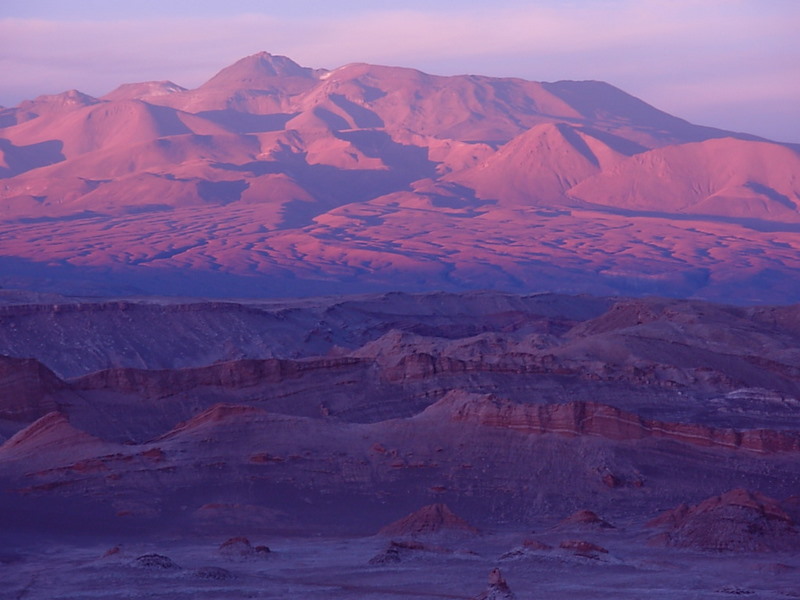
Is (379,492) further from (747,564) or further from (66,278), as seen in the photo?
(66,278)

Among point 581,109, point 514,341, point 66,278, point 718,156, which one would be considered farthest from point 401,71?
point 514,341

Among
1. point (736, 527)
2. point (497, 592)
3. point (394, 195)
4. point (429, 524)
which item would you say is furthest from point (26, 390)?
point (394, 195)

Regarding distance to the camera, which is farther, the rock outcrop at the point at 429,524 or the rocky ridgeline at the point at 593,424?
the rocky ridgeline at the point at 593,424

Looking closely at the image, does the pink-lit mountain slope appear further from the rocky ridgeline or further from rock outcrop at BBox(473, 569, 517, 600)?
rock outcrop at BBox(473, 569, 517, 600)

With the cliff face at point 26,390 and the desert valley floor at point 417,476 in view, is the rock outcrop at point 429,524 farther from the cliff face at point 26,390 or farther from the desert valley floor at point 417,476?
the cliff face at point 26,390

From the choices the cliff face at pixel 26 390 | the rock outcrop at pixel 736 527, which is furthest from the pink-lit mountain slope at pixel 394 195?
the rock outcrop at pixel 736 527

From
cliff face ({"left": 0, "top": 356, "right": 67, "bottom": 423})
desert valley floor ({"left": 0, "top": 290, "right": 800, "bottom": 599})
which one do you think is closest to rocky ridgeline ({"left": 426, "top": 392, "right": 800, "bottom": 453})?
desert valley floor ({"left": 0, "top": 290, "right": 800, "bottom": 599})

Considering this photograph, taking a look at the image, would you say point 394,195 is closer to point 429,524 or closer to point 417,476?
point 417,476

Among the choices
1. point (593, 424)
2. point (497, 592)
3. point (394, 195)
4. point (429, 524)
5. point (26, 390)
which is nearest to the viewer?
point (497, 592)

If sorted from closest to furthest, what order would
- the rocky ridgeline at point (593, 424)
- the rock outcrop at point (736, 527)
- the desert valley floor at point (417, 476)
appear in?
the desert valley floor at point (417, 476)
the rock outcrop at point (736, 527)
the rocky ridgeline at point (593, 424)
